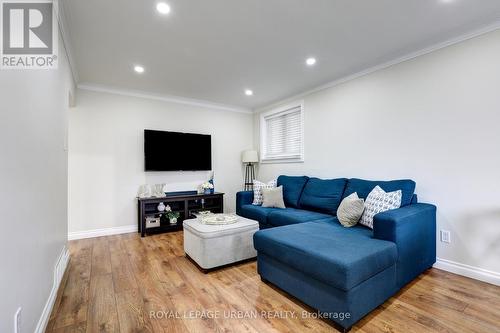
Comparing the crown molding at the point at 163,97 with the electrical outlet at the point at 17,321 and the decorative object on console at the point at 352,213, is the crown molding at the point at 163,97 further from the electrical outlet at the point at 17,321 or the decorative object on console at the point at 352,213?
the electrical outlet at the point at 17,321

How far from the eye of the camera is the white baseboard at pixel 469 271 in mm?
2197

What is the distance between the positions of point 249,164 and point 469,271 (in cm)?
388

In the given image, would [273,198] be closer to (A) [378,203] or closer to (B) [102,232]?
(A) [378,203]

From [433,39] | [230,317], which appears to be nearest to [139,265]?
[230,317]

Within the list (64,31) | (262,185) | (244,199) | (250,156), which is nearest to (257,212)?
(244,199)

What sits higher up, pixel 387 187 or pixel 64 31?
pixel 64 31

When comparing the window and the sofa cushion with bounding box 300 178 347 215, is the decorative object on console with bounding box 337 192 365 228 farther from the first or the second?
the window

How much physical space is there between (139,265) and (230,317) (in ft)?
4.73

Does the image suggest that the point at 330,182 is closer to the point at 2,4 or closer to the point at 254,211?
the point at 254,211

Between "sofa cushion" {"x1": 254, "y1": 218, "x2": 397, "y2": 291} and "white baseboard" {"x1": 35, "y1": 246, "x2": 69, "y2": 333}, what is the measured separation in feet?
5.26

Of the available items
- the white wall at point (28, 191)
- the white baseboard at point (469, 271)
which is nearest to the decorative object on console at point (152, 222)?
the white wall at point (28, 191)

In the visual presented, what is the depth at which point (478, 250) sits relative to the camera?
7.55ft

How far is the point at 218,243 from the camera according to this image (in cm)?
254

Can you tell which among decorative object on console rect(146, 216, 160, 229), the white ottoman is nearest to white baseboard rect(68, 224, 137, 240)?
decorative object on console rect(146, 216, 160, 229)
